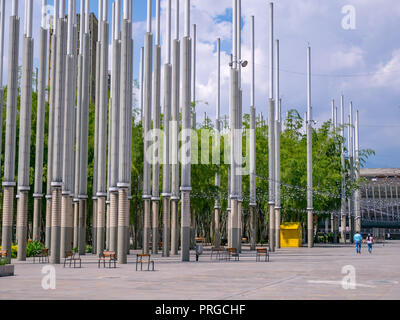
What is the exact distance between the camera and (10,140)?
3509 centimetres

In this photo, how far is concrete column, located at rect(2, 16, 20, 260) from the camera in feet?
112

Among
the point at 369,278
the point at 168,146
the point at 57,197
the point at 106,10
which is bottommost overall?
the point at 369,278

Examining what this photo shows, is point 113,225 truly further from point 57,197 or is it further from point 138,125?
point 138,125

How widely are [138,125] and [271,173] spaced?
38.7 ft

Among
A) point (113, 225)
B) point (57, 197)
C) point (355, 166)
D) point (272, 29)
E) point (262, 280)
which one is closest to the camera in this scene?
point (262, 280)

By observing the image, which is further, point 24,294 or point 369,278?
point 369,278

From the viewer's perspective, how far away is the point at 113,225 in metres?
36.0

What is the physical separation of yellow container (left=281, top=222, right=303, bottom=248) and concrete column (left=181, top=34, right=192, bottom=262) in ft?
96.8

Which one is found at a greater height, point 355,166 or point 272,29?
point 272,29

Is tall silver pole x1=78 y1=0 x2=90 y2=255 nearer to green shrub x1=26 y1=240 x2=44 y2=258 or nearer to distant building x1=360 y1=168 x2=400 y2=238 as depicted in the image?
green shrub x1=26 y1=240 x2=44 y2=258

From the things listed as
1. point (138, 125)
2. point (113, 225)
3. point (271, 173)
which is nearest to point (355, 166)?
point (271, 173)

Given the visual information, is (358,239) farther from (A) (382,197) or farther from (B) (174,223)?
(A) (382,197)

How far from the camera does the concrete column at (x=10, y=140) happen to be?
34.3 metres

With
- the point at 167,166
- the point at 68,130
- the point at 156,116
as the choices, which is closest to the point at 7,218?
the point at 68,130
